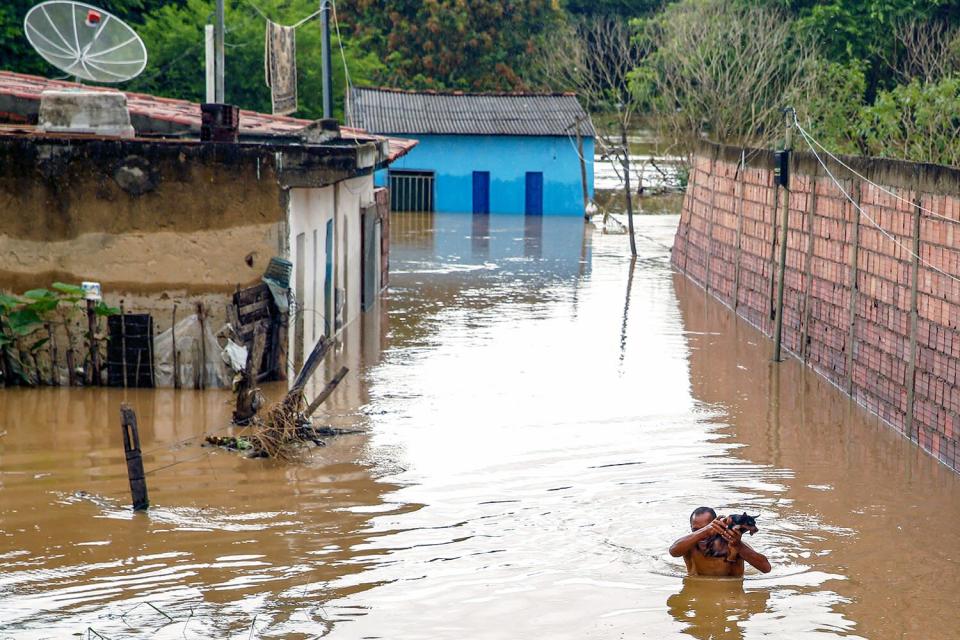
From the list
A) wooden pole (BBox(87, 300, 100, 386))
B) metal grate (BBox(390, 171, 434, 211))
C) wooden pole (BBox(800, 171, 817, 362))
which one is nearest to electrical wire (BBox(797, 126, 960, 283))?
wooden pole (BBox(800, 171, 817, 362))

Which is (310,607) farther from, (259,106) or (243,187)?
(259,106)

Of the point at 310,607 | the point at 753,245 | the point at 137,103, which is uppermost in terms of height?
the point at 137,103

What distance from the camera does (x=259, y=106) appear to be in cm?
3719

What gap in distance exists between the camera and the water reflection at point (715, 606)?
7754 mm

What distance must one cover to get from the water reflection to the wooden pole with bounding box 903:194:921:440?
15.8 ft

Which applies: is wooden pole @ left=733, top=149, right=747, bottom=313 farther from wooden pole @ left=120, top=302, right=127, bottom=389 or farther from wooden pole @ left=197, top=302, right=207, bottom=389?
wooden pole @ left=120, top=302, right=127, bottom=389

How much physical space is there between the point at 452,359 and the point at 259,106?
73.0 ft

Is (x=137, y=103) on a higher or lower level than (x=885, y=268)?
higher

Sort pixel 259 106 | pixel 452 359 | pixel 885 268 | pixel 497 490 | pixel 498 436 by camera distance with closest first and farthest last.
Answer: pixel 497 490
pixel 498 436
pixel 885 268
pixel 452 359
pixel 259 106

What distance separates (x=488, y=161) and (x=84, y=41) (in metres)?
25.1

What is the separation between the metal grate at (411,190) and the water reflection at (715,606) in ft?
110

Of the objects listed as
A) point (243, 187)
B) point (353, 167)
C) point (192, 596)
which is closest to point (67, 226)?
point (243, 187)

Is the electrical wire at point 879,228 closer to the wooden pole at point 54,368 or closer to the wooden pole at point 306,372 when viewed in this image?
the wooden pole at point 306,372

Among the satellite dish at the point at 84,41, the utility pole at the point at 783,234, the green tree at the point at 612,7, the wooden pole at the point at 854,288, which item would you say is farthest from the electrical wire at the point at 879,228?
the green tree at the point at 612,7
